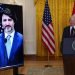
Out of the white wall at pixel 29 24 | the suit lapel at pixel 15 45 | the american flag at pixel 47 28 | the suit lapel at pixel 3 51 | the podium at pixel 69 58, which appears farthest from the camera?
the white wall at pixel 29 24

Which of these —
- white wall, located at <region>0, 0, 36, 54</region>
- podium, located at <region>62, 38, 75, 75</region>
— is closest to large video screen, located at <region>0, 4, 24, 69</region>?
podium, located at <region>62, 38, 75, 75</region>

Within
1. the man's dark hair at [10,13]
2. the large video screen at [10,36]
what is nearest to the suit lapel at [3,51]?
the large video screen at [10,36]

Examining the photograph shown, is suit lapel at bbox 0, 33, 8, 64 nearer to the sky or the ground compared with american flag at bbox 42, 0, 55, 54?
nearer to the ground

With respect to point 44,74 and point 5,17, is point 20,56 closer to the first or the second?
point 5,17

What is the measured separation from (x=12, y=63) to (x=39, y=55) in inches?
231

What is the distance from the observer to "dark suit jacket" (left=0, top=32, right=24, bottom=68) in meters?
3.16

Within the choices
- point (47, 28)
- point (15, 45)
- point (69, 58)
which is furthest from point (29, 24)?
point (69, 58)

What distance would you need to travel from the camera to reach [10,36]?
10.8 feet

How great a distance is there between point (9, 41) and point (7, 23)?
268 millimetres

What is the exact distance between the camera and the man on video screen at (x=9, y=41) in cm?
316

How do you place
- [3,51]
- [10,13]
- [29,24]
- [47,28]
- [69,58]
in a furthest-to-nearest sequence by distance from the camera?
[29,24]
[47,28]
[10,13]
[3,51]
[69,58]

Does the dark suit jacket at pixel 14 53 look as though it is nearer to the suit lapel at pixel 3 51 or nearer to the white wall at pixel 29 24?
the suit lapel at pixel 3 51

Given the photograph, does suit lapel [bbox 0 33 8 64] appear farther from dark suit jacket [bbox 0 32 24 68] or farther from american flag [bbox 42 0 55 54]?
american flag [bbox 42 0 55 54]

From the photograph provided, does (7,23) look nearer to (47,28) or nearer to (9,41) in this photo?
(9,41)
